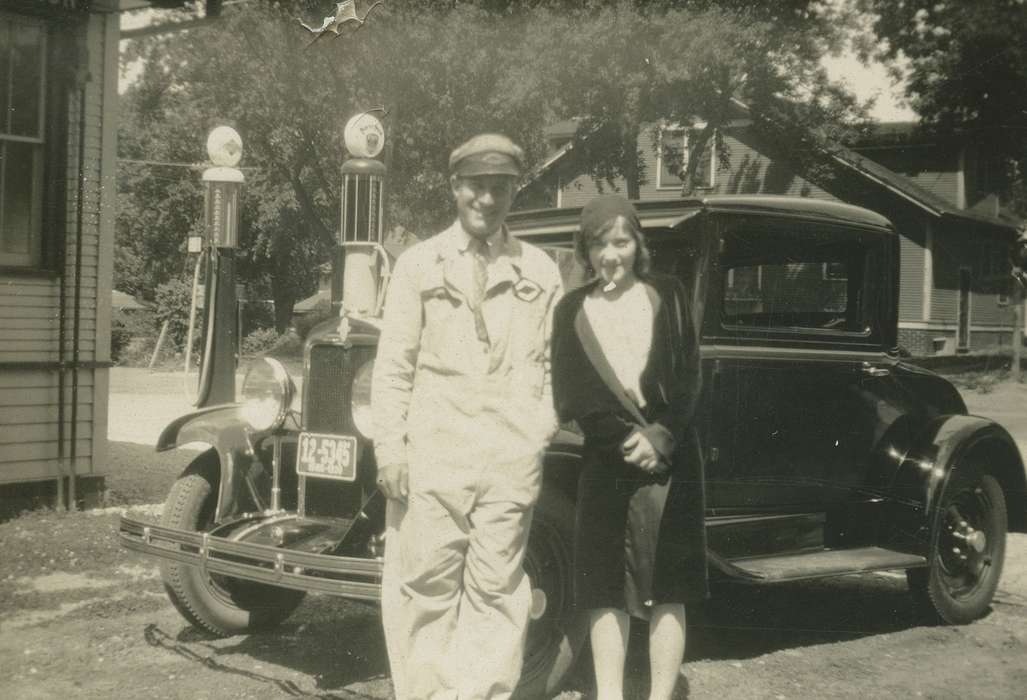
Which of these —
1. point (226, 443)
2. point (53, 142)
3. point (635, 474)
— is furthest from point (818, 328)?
point (53, 142)

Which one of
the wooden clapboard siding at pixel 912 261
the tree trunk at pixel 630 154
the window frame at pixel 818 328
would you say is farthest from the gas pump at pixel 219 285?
the wooden clapboard siding at pixel 912 261

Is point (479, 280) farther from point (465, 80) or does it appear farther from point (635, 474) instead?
point (465, 80)

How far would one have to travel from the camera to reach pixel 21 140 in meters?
7.41

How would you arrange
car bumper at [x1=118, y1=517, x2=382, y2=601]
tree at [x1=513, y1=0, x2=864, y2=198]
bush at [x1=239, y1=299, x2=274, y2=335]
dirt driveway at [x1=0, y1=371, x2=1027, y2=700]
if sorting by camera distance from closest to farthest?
car bumper at [x1=118, y1=517, x2=382, y2=601] → dirt driveway at [x1=0, y1=371, x2=1027, y2=700] → tree at [x1=513, y1=0, x2=864, y2=198] → bush at [x1=239, y1=299, x2=274, y2=335]

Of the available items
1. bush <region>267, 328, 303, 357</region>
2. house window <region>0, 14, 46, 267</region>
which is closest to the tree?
bush <region>267, 328, 303, 357</region>

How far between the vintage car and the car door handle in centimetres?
2

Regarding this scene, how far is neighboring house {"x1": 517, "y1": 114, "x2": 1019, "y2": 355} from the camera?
2582 cm

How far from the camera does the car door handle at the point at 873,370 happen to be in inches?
204

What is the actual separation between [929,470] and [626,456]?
221 centimetres

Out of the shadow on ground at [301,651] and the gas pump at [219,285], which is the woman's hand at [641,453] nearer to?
the shadow on ground at [301,651]

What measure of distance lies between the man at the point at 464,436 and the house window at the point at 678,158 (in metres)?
22.1

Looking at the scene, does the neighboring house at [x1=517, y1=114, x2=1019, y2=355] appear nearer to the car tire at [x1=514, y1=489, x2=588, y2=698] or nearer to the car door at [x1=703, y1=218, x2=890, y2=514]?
the car door at [x1=703, y1=218, x2=890, y2=514]

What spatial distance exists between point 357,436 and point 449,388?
1.17 meters

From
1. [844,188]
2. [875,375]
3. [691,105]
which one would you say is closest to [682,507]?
[875,375]
